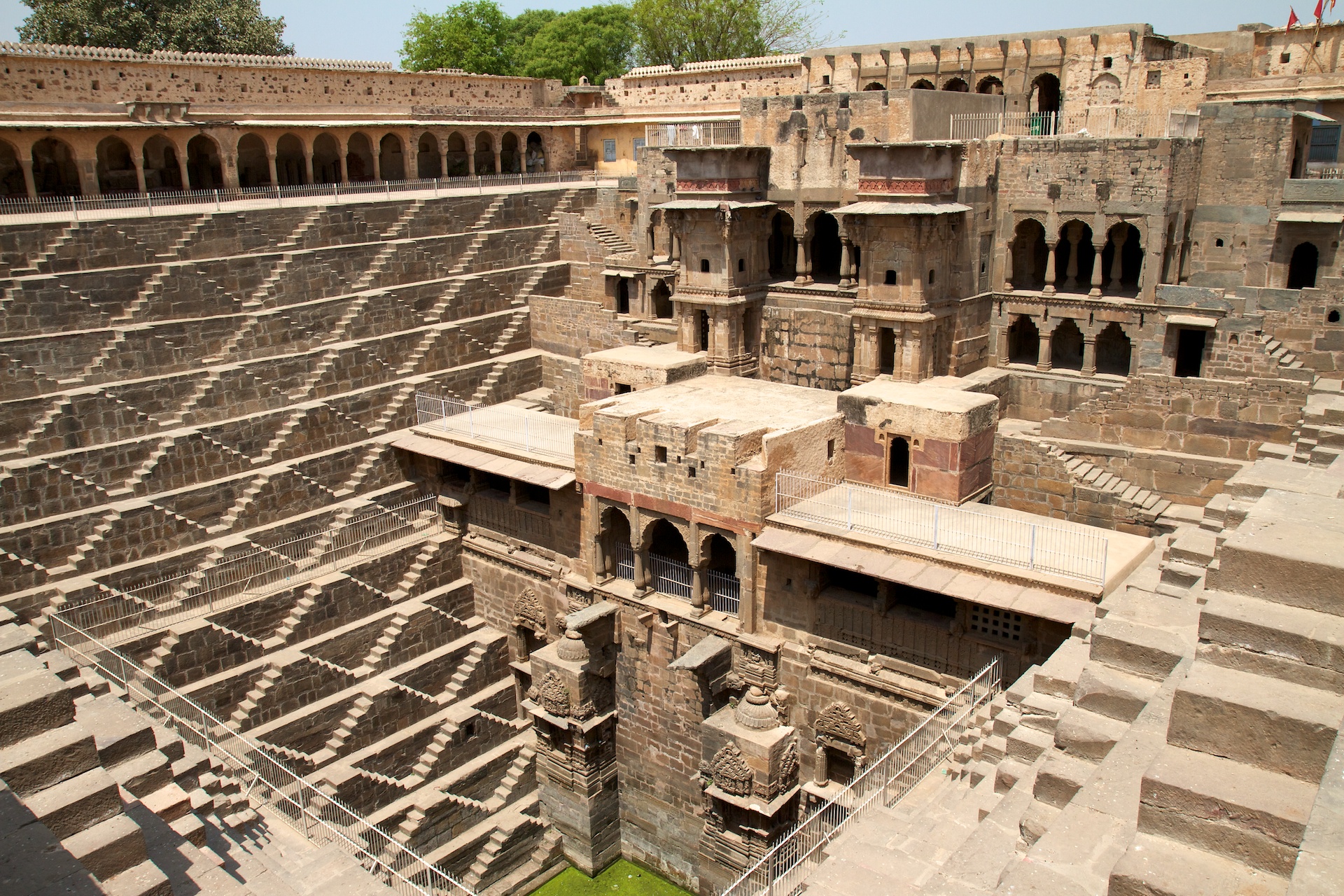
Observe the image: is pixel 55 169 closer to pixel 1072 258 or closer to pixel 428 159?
pixel 428 159

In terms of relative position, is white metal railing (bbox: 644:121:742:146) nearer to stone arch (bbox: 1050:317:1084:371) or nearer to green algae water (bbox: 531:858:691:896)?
stone arch (bbox: 1050:317:1084:371)

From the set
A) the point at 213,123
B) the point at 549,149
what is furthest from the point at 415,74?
the point at 213,123

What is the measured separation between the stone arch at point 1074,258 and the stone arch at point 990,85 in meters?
8.26

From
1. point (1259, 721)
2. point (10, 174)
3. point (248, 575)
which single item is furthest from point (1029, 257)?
point (10, 174)

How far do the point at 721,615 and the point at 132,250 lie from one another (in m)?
15.6

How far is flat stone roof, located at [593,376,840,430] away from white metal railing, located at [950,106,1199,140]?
796 cm

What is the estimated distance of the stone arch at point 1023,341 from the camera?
2530 cm

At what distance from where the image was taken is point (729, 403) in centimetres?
2222

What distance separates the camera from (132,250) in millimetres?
22766

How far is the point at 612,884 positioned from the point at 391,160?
3172cm

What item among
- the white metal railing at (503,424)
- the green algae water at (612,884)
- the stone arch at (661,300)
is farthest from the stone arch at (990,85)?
the green algae water at (612,884)

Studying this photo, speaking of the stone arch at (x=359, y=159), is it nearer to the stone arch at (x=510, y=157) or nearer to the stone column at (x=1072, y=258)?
the stone arch at (x=510, y=157)

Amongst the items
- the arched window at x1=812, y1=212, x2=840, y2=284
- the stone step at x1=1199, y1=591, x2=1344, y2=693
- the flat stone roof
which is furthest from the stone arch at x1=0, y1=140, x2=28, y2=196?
the stone step at x1=1199, y1=591, x2=1344, y2=693

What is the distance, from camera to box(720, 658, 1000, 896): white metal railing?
1391 centimetres
